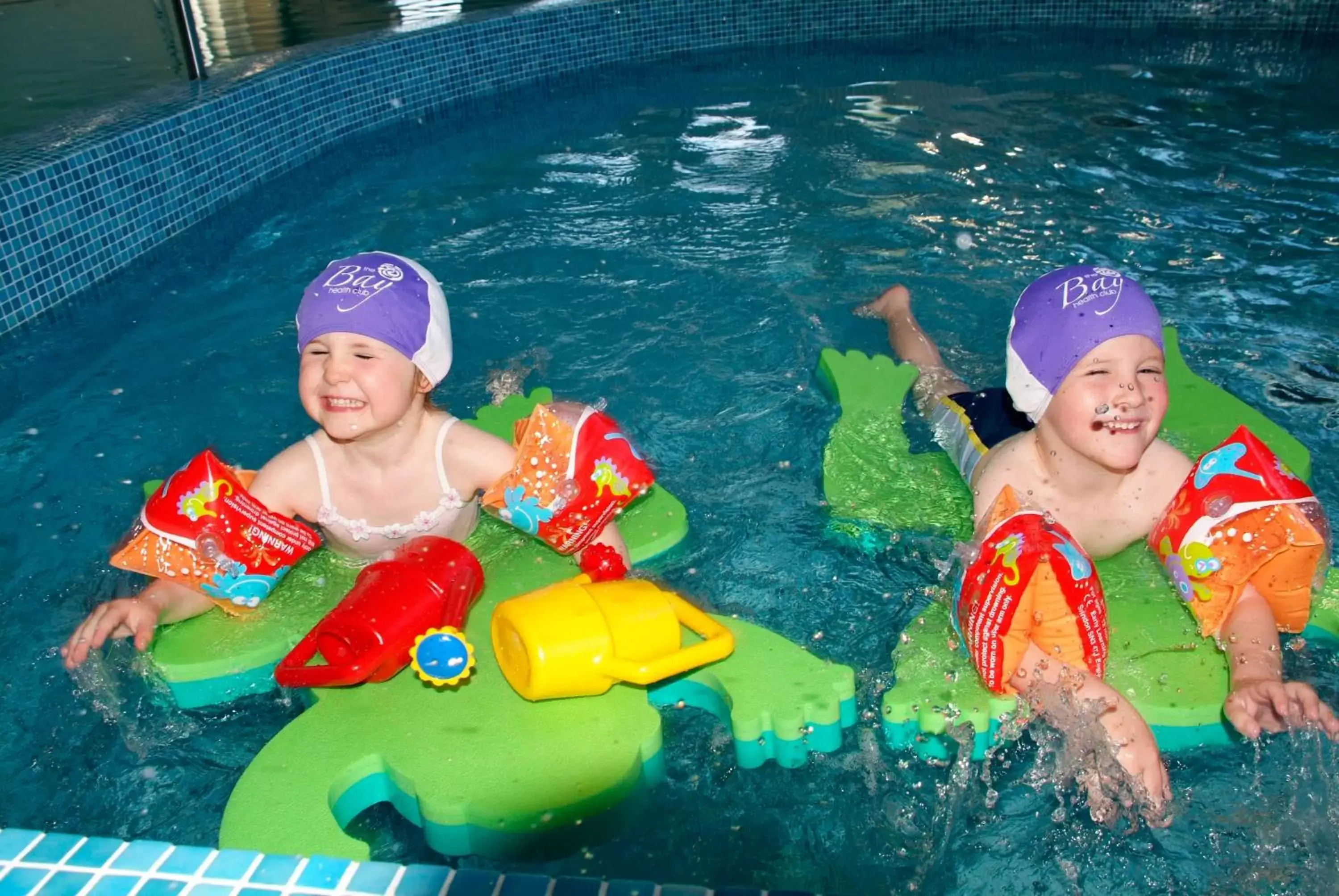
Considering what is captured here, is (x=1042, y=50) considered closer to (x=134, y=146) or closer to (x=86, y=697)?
(x=134, y=146)

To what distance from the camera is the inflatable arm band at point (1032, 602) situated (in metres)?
2.78

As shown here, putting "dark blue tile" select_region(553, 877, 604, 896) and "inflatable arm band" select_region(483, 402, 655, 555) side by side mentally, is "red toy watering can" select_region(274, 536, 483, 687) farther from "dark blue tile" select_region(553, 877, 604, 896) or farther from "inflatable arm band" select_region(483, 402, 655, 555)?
"dark blue tile" select_region(553, 877, 604, 896)

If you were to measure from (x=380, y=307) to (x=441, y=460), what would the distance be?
1.77 feet

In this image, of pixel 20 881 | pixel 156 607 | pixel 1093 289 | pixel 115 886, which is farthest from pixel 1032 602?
pixel 156 607

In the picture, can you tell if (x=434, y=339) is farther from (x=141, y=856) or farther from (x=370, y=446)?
(x=141, y=856)

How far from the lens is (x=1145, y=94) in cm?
839

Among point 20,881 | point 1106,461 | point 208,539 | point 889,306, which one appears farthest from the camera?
point 889,306

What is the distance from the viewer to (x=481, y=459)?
3.48m

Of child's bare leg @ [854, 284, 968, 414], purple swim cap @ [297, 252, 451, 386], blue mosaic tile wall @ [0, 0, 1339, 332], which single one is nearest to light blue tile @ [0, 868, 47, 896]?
purple swim cap @ [297, 252, 451, 386]

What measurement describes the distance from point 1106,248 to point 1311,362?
136 cm

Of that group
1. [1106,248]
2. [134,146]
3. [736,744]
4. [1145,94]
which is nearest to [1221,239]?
[1106,248]

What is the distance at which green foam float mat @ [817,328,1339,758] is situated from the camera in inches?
113

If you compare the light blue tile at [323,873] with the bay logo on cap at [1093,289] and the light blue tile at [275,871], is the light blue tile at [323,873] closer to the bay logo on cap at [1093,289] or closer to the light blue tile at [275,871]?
the light blue tile at [275,871]

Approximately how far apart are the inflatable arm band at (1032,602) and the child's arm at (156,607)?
1.99 meters
